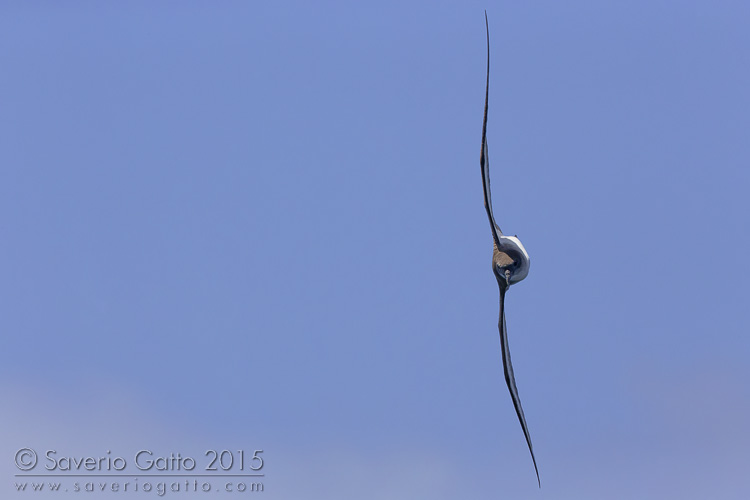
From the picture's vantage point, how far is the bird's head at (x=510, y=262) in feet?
202

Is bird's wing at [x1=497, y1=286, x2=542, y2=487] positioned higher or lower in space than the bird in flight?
lower

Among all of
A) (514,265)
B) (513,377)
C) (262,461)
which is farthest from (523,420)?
(262,461)

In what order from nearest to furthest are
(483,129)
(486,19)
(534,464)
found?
(486,19)
(483,129)
(534,464)

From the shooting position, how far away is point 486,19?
184 feet

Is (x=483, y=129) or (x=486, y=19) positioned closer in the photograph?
(x=486, y=19)

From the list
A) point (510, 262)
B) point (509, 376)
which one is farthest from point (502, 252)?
point (509, 376)

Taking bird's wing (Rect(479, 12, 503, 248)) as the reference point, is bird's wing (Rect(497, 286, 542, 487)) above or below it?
below

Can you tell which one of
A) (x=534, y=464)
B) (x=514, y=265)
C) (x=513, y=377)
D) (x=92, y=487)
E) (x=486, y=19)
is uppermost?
(x=486, y=19)

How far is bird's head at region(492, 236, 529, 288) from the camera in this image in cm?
6162

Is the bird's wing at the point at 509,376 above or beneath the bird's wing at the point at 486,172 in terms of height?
beneath

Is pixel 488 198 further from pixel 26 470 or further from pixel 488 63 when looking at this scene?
pixel 26 470

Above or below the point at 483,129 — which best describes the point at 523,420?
below

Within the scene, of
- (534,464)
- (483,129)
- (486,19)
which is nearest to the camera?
(486,19)

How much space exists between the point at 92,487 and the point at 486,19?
36.2m
